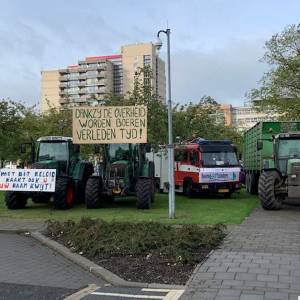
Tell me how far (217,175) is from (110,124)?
24.6ft

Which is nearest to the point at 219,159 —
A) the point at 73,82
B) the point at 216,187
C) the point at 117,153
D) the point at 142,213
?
the point at 216,187

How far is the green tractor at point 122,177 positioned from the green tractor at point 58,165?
2.80 ft

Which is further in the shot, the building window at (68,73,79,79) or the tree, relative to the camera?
the building window at (68,73,79,79)

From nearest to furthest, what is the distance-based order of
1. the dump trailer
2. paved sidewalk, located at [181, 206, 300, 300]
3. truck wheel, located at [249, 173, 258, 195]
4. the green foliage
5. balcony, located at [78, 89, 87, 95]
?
paved sidewalk, located at [181, 206, 300, 300], the green foliage, the dump trailer, truck wheel, located at [249, 173, 258, 195], balcony, located at [78, 89, 87, 95]

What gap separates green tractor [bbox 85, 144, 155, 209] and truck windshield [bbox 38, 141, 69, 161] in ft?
4.18

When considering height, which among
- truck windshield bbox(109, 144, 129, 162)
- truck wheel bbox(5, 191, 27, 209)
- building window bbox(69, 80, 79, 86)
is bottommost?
truck wheel bbox(5, 191, 27, 209)

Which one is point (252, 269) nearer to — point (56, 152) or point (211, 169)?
point (56, 152)

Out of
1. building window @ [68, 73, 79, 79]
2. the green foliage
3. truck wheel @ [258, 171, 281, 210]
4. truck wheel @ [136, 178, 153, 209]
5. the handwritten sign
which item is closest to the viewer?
the green foliage

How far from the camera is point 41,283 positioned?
A: 8.00m

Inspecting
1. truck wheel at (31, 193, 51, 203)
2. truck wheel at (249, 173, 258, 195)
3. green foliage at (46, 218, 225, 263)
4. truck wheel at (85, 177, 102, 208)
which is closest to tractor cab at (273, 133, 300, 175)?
truck wheel at (85, 177, 102, 208)

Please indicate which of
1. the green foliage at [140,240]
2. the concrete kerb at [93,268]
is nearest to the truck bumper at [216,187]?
the green foliage at [140,240]

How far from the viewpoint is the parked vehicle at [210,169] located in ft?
79.7

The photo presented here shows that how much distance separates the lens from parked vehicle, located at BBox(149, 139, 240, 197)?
2428 cm

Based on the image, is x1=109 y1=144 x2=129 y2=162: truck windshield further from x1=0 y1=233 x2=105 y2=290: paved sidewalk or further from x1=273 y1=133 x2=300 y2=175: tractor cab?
x1=0 y1=233 x2=105 y2=290: paved sidewalk
